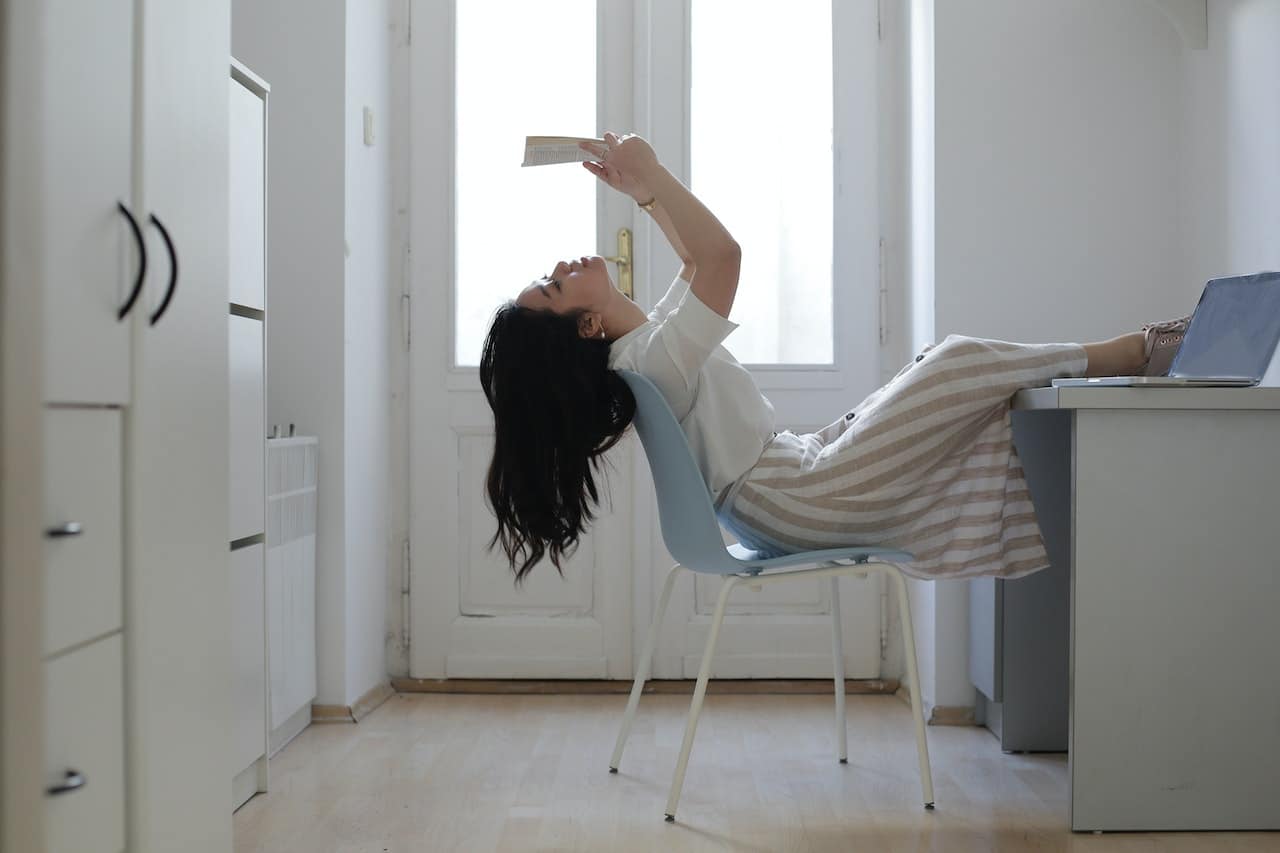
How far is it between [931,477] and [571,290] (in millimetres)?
725

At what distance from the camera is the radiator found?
2357 mm

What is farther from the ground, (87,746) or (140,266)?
(140,266)

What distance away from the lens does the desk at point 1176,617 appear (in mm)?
1864

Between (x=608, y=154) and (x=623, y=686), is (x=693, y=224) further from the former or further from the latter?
(x=623, y=686)

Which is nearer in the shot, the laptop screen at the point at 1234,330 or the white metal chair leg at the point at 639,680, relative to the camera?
the laptop screen at the point at 1234,330

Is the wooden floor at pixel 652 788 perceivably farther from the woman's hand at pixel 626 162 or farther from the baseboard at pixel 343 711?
the woman's hand at pixel 626 162

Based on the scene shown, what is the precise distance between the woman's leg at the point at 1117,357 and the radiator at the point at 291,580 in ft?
5.14

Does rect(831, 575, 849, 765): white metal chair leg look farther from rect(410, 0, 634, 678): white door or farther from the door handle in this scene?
the door handle

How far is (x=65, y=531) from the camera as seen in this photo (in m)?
1.09

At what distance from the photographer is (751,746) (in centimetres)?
251

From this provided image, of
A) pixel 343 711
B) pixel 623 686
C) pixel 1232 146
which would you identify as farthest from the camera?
pixel 623 686

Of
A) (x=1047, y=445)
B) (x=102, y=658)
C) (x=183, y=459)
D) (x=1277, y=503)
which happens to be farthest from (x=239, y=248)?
(x=1277, y=503)

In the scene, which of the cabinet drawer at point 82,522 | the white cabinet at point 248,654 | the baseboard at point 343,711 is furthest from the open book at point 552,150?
the baseboard at point 343,711

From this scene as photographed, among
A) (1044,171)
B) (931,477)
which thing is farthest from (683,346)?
(1044,171)
